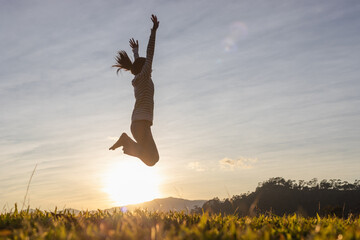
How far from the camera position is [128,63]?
8.84m

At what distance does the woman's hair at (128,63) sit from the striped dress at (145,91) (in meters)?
0.53

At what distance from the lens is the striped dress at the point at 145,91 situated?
8.05 meters

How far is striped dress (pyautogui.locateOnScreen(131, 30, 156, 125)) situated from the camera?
317 inches

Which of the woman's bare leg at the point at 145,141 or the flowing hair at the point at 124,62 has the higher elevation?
the flowing hair at the point at 124,62

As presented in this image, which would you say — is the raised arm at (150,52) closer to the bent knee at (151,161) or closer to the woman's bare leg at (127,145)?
the woman's bare leg at (127,145)

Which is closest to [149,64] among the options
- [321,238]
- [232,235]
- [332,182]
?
[232,235]

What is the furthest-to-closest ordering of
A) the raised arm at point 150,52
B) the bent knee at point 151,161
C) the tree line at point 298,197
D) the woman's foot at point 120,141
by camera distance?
1. the tree line at point 298,197
2. the woman's foot at point 120,141
3. the bent knee at point 151,161
4. the raised arm at point 150,52

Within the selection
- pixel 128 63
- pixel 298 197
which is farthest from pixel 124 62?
pixel 298 197

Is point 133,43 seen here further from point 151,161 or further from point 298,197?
point 298,197

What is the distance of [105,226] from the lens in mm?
4750

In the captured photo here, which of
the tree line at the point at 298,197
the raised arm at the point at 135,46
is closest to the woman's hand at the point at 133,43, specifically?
the raised arm at the point at 135,46

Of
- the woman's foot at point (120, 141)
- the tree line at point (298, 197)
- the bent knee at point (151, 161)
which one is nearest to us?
the bent knee at point (151, 161)

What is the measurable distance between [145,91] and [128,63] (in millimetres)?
1156

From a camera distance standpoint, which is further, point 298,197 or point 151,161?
point 298,197
